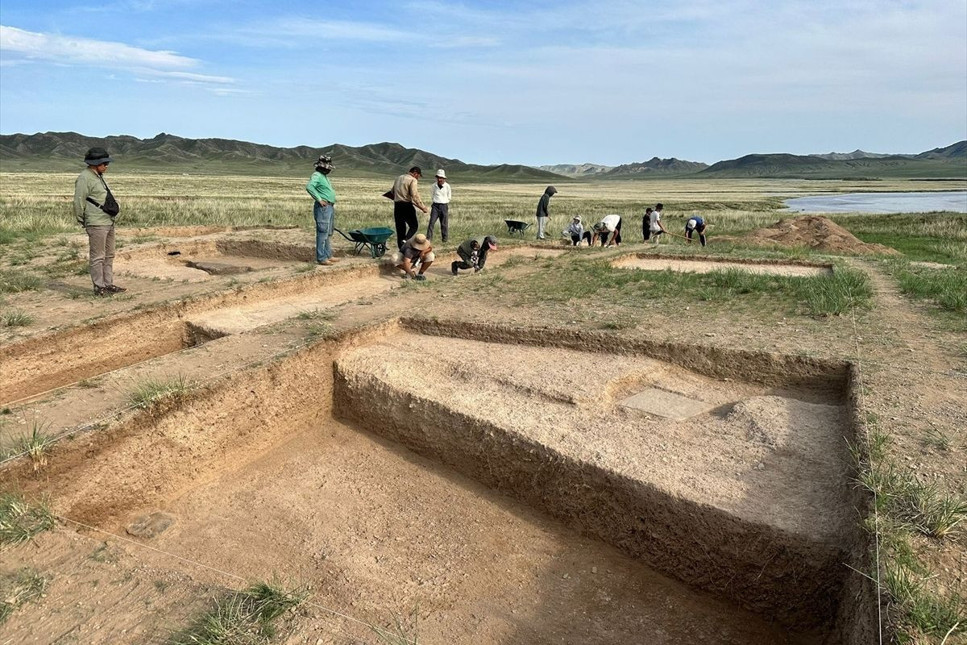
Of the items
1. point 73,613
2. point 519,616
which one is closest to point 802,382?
point 519,616

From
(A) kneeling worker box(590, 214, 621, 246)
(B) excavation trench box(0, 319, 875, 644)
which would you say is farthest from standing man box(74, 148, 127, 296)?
(A) kneeling worker box(590, 214, 621, 246)

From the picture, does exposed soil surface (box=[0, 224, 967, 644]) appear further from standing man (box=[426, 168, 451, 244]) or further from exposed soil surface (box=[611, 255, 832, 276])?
standing man (box=[426, 168, 451, 244])

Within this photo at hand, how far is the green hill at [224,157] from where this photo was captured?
10194cm

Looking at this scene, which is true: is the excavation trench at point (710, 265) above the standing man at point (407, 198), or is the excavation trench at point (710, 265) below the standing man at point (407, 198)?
below

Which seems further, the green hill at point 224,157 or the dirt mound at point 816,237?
the green hill at point 224,157

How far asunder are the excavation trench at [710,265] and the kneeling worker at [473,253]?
8.03 ft

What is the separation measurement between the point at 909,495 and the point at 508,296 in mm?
5587

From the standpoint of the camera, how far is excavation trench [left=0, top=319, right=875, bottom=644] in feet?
11.1

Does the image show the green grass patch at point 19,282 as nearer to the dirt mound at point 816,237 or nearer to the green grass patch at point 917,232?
the dirt mound at point 816,237

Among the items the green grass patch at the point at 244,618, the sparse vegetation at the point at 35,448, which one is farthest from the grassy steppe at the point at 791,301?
the sparse vegetation at the point at 35,448

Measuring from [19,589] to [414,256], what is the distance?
717 cm

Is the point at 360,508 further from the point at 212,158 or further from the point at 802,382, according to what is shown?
the point at 212,158

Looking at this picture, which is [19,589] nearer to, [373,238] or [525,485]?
[525,485]

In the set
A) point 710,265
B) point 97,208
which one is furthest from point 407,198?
point 710,265
